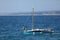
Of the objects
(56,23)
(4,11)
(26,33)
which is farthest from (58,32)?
(4,11)

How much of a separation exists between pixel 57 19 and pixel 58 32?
0.28 meters

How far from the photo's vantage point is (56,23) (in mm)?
3154

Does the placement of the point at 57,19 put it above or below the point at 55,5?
below

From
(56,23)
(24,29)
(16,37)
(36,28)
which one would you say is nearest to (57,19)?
(56,23)

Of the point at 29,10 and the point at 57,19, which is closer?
the point at 29,10

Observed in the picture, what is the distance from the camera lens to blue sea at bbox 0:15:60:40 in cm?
279

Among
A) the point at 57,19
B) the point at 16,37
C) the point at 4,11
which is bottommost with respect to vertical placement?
the point at 16,37

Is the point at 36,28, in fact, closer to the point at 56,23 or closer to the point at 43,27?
the point at 43,27

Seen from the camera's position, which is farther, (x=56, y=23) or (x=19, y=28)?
(x=56, y=23)

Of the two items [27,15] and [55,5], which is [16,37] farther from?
[55,5]

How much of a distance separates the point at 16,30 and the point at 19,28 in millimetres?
70

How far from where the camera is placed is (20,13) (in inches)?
122

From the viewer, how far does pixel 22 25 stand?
301 centimetres

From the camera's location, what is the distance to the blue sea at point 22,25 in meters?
2.79
